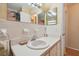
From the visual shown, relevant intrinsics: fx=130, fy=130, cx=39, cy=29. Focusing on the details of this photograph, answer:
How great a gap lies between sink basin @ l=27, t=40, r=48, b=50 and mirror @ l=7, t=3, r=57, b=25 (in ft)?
0.80

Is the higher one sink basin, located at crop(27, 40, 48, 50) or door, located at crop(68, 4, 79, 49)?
door, located at crop(68, 4, 79, 49)

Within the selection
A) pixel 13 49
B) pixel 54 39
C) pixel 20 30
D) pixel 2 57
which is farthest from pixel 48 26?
pixel 2 57

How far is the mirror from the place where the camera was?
1.64m

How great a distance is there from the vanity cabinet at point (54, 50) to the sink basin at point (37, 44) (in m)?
0.08

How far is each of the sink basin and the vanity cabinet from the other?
0.08 meters

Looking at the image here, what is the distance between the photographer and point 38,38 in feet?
5.48

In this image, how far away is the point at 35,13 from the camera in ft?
5.47

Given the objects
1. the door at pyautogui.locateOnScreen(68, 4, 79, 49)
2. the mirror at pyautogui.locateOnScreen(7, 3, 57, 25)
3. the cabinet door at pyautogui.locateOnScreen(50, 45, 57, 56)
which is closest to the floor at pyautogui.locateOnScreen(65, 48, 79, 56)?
the door at pyautogui.locateOnScreen(68, 4, 79, 49)

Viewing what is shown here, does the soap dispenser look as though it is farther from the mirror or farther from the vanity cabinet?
the vanity cabinet

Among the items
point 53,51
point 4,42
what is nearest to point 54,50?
point 53,51

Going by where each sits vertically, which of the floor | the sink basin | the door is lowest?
the floor

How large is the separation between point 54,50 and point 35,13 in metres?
0.53

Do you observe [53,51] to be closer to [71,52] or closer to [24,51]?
[71,52]

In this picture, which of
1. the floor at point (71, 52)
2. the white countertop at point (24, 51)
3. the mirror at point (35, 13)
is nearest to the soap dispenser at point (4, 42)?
the white countertop at point (24, 51)
